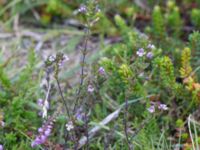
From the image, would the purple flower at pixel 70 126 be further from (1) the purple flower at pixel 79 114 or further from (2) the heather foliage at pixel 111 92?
(1) the purple flower at pixel 79 114

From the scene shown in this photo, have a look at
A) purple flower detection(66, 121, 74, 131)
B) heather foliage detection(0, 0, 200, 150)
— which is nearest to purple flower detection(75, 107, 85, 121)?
heather foliage detection(0, 0, 200, 150)

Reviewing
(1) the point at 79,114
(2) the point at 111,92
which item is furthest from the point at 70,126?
(2) the point at 111,92

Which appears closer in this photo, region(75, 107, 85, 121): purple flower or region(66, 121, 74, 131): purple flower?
region(66, 121, 74, 131): purple flower

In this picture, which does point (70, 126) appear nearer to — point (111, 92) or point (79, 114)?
point (79, 114)

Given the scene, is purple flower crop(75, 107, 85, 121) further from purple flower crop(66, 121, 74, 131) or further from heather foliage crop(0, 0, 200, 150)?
purple flower crop(66, 121, 74, 131)

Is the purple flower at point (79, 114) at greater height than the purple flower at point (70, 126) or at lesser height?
lesser

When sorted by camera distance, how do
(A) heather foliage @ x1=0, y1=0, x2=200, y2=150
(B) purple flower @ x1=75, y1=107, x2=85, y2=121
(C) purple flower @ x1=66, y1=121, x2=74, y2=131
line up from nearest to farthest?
(C) purple flower @ x1=66, y1=121, x2=74, y2=131 < (A) heather foliage @ x1=0, y1=0, x2=200, y2=150 < (B) purple flower @ x1=75, y1=107, x2=85, y2=121

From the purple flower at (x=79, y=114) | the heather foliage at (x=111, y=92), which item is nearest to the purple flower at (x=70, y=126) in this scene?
the heather foliage at (x=111, y=92)

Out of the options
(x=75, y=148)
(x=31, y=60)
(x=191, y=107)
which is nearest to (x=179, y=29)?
(x=191, y=107)

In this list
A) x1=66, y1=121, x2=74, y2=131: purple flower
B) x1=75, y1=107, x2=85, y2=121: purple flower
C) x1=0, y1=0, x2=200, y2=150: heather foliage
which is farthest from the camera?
x1=75, y1=107, x2=85, y2=121: purple flower

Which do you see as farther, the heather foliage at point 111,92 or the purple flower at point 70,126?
the heather foliage at point 111,92
